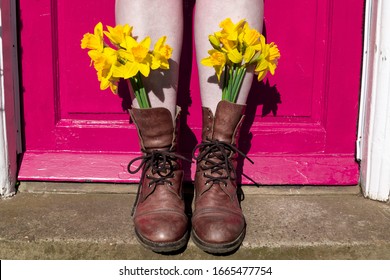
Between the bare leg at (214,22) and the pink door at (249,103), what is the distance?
185 mm

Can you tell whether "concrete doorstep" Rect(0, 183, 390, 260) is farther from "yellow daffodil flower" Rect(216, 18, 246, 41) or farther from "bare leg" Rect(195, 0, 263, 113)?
"yellow daffodil flower" Rect(216, 18, 246, 41)

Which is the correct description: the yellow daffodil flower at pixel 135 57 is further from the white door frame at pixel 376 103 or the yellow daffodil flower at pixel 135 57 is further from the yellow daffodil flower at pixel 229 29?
the white door frame at pixel 376 103

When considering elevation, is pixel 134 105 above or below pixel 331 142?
above

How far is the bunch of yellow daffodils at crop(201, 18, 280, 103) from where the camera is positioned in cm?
133

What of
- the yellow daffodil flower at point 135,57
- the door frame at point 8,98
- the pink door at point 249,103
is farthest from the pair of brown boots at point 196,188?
the door frame at point 8,98

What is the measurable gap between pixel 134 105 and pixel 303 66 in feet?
1.88

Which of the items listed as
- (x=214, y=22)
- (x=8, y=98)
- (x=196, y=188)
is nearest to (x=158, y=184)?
(x=196, y=188)

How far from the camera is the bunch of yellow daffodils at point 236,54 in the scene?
1.33 meters

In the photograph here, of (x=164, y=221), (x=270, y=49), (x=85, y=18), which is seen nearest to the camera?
(x=164, y=221)

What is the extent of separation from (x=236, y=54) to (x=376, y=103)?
49 cm

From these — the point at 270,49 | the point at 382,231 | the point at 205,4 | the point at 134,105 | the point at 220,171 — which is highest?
the point at 205,4

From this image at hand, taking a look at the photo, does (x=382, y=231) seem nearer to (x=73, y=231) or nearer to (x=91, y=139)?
(x=73, y=231)

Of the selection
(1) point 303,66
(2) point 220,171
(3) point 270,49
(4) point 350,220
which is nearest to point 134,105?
(2) point 220,171

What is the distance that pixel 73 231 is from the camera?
1342 mm
